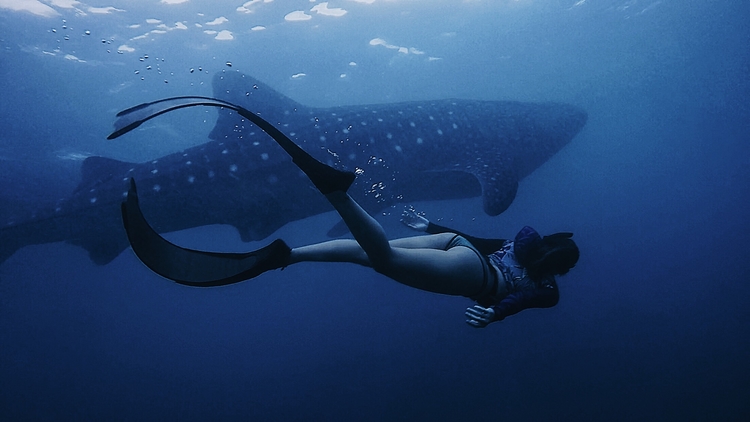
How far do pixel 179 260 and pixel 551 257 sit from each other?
11.9 ft

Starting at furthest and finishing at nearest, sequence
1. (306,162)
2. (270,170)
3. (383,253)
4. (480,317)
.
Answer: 1. (270,170)
2. (480,317)
3. (383,253)
4. (306,162)

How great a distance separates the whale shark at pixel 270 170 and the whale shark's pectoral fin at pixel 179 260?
4.58 meters

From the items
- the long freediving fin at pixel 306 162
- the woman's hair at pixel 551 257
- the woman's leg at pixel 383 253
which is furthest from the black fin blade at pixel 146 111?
the woman's hair at pixel 551 257

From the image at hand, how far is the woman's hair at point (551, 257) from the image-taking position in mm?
4137

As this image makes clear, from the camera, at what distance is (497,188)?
745 cm

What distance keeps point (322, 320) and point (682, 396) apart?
44.5 feet

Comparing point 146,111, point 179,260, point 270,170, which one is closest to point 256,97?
point 270,170

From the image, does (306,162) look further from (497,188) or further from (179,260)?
(497,188)

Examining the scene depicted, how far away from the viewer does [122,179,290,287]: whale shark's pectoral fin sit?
253cm

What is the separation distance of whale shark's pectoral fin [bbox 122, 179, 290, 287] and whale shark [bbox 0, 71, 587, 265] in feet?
15.0

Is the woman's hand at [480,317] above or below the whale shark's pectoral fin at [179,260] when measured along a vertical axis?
below

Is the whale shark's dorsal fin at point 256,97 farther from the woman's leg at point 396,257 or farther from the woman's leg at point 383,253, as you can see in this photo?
the woman's leg at point 383,253

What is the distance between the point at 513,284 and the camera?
4.39m

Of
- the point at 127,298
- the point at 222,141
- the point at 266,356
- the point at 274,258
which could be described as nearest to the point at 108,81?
the point at 127,298
